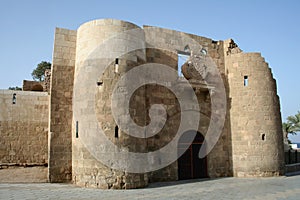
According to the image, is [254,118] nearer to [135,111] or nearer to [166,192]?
[135,111]

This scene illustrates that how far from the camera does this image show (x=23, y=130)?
11797 millimetres

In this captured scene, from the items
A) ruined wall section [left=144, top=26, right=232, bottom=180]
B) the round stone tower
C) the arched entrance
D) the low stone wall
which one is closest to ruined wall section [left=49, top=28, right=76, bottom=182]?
the round stone tower

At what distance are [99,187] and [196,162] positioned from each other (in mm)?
5265

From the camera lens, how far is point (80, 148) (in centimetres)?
1010

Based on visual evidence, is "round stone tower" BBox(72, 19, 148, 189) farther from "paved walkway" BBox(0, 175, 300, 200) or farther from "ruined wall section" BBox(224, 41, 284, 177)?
"ruined wall section" BBox(224, 41, 284, 177)

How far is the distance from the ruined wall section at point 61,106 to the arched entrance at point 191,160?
485 cm

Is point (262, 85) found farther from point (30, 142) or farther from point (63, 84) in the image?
point (30, 142)

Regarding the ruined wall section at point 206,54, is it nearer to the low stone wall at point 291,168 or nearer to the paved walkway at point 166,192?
the paved walkway at point 166,192

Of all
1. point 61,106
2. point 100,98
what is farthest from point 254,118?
point 61,106

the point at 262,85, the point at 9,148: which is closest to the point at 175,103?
the point at 262,85

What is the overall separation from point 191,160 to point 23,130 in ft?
24.6

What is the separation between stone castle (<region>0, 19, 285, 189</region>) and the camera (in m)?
10.0

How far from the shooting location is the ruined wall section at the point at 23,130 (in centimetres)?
1149

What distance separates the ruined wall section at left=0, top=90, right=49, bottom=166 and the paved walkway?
1.82 metres
